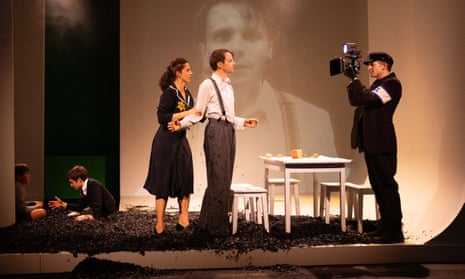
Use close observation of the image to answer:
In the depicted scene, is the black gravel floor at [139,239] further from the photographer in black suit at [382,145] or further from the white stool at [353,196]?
the photographer in black suit at [382,145]

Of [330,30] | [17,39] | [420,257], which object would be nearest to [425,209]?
[420,257]

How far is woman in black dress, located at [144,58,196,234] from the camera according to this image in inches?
194

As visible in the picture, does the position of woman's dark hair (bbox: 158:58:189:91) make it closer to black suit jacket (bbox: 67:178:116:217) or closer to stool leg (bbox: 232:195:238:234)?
stool leg (bbox: 232:195:238:234)

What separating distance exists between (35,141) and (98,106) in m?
1.10

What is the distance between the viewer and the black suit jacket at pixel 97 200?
5.79 m

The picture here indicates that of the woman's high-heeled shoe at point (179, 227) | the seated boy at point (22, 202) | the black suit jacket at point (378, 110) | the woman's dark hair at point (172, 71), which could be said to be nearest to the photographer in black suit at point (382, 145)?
the black suit jacket at point (378, 110)

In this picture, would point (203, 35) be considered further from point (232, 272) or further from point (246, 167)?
point (232, 272)

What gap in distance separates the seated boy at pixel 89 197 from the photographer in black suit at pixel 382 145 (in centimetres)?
270

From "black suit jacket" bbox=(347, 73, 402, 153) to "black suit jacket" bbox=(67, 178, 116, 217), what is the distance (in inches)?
106

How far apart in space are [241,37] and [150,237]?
160 inches

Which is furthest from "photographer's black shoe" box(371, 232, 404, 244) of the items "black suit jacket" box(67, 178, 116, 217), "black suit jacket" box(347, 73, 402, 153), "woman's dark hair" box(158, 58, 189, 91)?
"black suit jacket" box(67, 178, 116, 217)

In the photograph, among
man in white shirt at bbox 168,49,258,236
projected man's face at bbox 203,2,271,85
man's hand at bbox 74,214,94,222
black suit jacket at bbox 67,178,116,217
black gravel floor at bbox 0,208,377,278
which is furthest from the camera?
projected man's face at bbox 203,2,271,85

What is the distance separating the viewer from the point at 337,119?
8359mm

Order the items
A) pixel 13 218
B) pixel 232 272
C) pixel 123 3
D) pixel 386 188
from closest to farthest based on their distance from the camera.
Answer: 1. pixel 232 272
2. pixel 386 188
3. pixel 13 218
4. pixel 123 3
